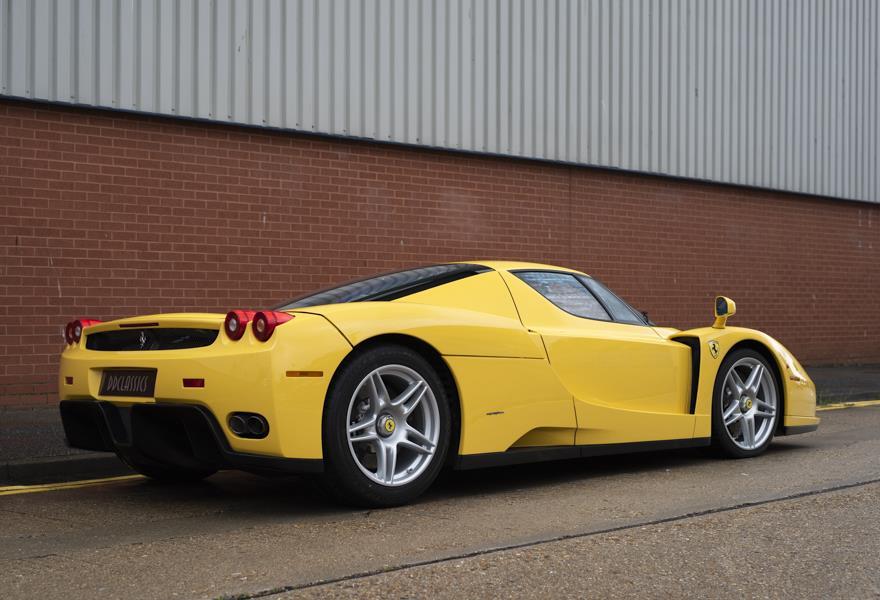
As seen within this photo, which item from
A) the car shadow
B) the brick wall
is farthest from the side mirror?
the brick wall

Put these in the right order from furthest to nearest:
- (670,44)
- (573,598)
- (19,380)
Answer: (670,44), (19,380), (573,598)

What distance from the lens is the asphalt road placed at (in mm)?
3693

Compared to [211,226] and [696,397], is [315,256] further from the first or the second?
[696,397]

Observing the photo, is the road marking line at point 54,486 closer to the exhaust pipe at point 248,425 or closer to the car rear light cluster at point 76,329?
the car rear light cluster at point 76,329

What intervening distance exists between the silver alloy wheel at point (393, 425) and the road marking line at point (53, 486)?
2034mm

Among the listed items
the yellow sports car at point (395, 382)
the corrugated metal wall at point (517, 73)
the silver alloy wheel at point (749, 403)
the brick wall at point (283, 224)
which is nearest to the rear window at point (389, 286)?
the yellow sports car at point (395, 382)

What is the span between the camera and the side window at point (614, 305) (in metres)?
6.34

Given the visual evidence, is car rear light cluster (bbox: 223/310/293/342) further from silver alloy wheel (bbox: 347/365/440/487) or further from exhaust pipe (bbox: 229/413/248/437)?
silver alloy wheel (bbox: 347/365/440/487)

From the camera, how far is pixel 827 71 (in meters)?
16.8

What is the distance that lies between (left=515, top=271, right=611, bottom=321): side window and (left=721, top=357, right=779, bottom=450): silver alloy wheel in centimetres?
115

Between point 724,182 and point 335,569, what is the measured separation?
1277 cm

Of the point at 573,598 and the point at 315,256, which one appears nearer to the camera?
the point at 573,598

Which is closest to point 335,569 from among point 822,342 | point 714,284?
point 714,284

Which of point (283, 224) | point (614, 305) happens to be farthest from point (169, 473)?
point (283, 224)
